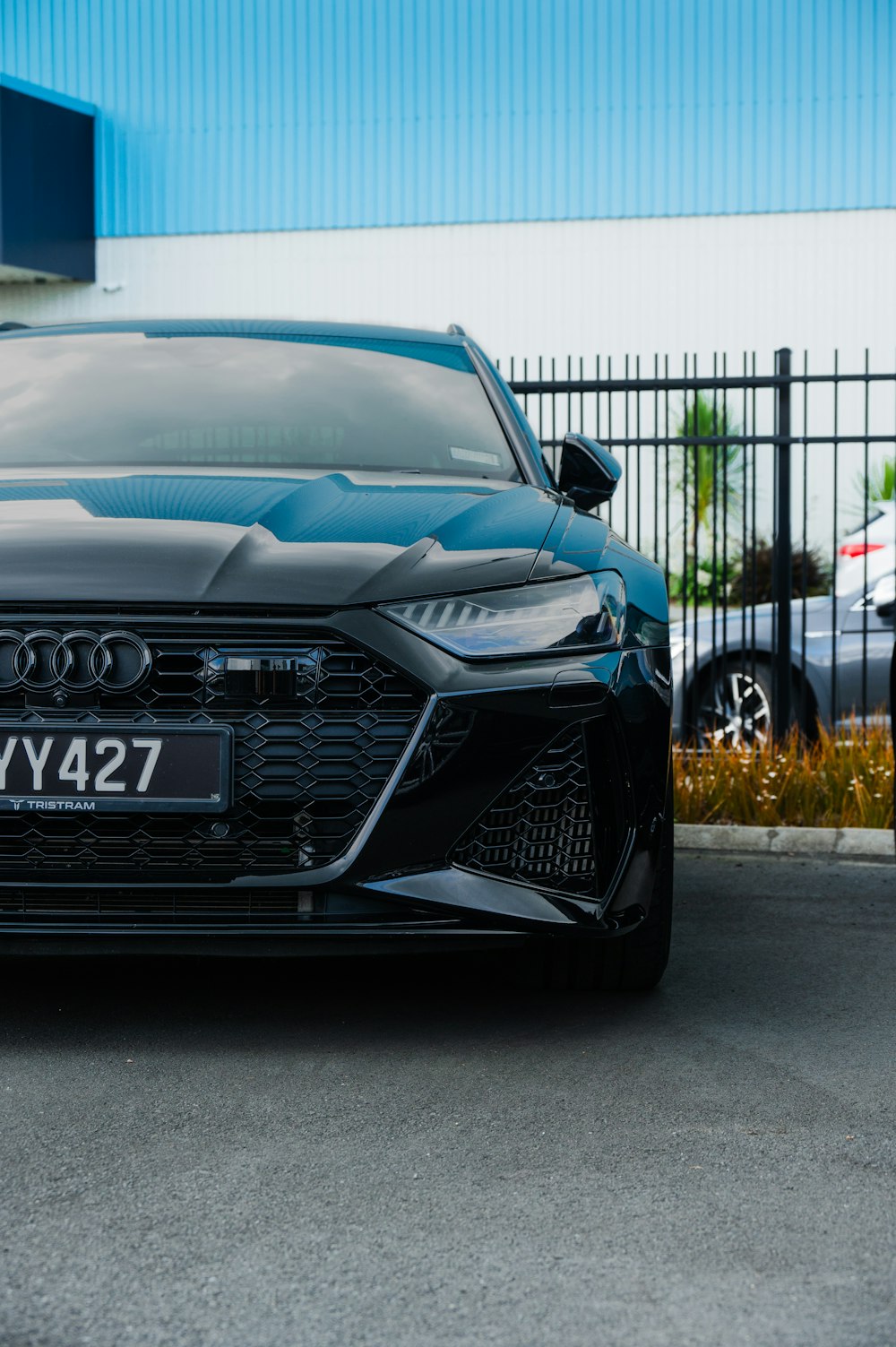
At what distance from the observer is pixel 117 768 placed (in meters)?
2.67

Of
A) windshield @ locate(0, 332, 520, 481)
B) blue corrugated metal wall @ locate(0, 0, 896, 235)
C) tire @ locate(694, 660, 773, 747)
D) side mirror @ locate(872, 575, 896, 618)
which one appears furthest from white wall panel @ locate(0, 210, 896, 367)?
windshield @ locate(0, 332, 520, 481)

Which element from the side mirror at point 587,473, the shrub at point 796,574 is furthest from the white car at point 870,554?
the shrub at point 796,574

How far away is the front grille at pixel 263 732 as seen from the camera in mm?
2686

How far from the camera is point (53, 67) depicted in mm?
22250

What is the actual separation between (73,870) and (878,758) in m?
4.25

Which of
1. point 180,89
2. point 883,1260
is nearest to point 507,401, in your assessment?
point 883,1260

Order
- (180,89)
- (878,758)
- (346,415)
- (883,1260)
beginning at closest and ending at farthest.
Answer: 1. (883,1260)
2. (346,415)
3. (878,758)
4. (180,89)

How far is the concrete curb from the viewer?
18.7 ft

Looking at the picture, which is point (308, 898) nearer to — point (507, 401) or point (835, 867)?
point (507, 401)

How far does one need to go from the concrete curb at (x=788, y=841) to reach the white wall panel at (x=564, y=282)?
15.0 m

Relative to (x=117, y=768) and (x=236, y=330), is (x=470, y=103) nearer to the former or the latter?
(x=236, y=330)

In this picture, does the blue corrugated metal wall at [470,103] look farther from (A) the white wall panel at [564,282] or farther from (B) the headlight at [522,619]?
(B) the headlight at [522,619]

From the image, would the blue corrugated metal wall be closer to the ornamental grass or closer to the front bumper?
the ornamental grass

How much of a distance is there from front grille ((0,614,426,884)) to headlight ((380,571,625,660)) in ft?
0.38
